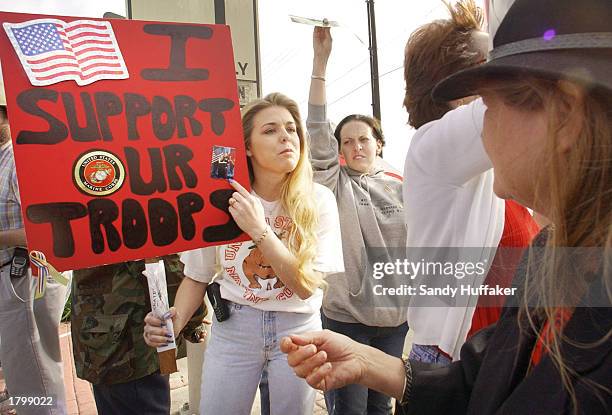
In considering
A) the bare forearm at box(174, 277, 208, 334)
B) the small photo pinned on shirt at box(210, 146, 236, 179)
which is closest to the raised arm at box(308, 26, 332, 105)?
the small photo pinned on shirt at box(210, 146, 236, 179)

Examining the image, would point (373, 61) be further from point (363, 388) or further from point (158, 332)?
point (158, 332)

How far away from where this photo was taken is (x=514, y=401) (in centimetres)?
70

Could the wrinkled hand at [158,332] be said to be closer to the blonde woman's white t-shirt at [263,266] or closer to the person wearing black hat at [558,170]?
the blonde woman's white t-shirt at [263,266]

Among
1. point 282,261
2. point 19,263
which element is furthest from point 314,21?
point 19,263

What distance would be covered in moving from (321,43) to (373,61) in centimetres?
819

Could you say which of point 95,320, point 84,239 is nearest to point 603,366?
point 84,239

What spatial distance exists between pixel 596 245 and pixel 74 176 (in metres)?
1.31

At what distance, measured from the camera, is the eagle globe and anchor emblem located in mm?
1320

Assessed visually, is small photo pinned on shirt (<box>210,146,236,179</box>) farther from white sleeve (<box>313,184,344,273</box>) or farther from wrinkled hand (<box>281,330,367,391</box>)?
wrinkled hand (<box>281,330,367,391</box>)

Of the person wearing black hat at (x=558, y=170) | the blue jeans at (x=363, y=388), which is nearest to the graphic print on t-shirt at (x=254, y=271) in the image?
the blue jeans at (x=363, y=388)

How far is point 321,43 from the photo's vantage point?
2119 millimetres

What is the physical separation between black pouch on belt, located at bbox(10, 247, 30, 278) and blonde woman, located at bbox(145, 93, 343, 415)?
1.30 m

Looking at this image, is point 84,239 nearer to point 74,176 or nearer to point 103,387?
point 74,176

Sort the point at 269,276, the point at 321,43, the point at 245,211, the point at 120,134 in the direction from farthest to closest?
1. the point at 321,43
2. the point at 269,276
3. the point at 245,211
4. the point at 120,134
